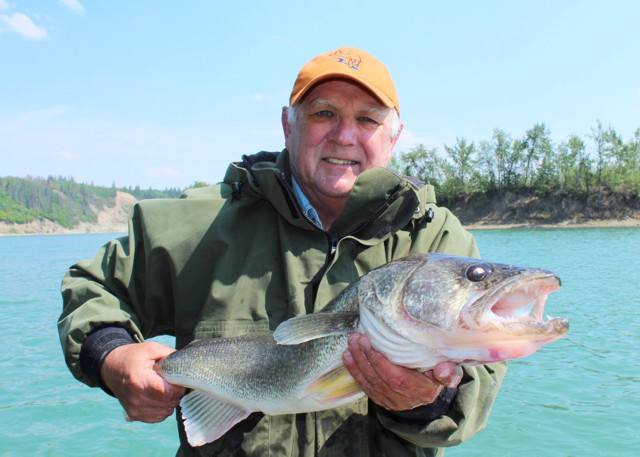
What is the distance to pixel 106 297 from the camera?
282 cm

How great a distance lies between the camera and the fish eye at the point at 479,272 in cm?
219

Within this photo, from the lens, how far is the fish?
2062mm

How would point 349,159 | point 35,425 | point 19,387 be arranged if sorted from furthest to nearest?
point 19,387 < point 35,425 < point 349,159

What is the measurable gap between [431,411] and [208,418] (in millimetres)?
1128

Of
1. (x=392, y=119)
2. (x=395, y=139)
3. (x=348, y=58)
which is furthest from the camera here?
(x=395, y=139)

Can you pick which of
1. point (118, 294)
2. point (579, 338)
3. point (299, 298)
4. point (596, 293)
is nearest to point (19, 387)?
point (118, 294)

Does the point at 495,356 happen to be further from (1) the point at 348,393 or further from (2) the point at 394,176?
(2) the point at 394,176

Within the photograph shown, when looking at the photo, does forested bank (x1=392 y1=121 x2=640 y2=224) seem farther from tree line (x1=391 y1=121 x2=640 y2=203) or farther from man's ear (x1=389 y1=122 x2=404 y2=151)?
man's ear (x1=389 y1=122 x2=404 y2=151)

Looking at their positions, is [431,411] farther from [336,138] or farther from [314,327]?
[336,138]

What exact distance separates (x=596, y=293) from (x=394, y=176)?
51.4ft

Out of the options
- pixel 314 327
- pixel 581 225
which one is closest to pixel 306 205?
pixel 314 327

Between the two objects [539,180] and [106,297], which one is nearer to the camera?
[106,297]

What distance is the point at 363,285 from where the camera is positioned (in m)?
2.44

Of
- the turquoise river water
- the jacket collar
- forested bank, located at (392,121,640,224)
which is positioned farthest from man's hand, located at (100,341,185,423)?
forested bank, located at (392,121,640,224)
